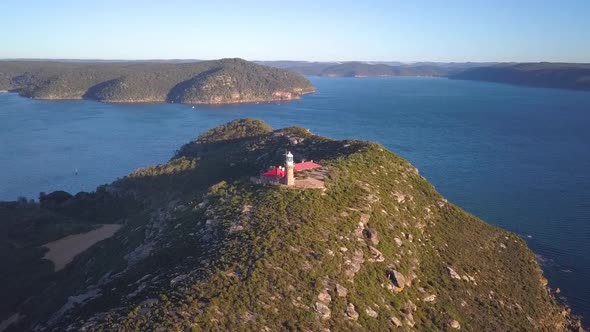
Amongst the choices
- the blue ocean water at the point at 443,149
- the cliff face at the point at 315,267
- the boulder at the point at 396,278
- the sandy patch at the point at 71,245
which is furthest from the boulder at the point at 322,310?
the sandy patch at the point at 71,245

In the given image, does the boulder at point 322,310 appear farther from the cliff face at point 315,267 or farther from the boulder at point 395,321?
the boulder at point 395,321

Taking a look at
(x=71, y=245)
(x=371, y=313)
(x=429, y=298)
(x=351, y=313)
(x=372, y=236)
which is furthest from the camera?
(x=71, y=245)

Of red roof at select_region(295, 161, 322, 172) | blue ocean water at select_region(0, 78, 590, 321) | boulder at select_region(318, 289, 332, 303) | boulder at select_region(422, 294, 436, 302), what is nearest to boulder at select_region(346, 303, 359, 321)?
boulder at select_region(318, 289, 332, 303)

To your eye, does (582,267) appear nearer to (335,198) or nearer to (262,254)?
(335,198)

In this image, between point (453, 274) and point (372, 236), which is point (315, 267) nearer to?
point (372, 236)

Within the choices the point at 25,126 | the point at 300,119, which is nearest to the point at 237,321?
the point at 300,119

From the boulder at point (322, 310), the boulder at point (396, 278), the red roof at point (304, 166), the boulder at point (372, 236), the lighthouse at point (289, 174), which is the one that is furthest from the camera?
the red roof at point (304, 166)

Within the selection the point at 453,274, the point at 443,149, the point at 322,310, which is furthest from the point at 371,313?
the point at 443,149
